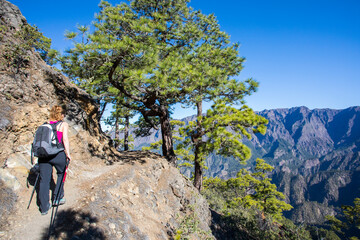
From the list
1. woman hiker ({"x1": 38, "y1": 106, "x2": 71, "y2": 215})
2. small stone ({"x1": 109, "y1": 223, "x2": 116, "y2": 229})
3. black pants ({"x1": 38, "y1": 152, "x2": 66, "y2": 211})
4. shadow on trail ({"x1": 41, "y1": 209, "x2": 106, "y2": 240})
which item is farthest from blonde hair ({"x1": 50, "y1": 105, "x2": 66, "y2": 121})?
small stone ({"x1": 109, "y1": 223, "x2": 116, "y2": 229})

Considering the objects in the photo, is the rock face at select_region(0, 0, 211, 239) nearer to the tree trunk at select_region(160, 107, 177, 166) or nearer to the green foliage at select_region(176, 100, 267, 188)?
the tree trunk at select_region(160, 107, 177, 166)

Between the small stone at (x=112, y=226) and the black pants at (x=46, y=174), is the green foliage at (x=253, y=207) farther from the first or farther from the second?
the black pants at (x=46, y=174)

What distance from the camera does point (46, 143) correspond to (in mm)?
3475

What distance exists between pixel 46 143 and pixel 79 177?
207 centimetres

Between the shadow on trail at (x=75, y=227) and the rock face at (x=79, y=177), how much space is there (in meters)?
0.02

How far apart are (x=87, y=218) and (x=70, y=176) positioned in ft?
5.56

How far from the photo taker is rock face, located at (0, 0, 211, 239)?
3.54 meters

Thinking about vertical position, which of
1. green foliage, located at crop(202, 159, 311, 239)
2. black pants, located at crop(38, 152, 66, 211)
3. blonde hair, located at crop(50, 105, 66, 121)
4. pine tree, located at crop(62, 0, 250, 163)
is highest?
pine tree, located at crop(62, 0, 250, 163)

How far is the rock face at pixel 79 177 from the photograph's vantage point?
11.6 feet

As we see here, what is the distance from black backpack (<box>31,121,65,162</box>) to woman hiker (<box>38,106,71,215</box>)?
0.27ft

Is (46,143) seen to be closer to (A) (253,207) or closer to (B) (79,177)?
(B) (79,177)

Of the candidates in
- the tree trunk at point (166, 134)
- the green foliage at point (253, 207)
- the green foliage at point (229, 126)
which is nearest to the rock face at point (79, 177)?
the tree trunk at point (166, 134)

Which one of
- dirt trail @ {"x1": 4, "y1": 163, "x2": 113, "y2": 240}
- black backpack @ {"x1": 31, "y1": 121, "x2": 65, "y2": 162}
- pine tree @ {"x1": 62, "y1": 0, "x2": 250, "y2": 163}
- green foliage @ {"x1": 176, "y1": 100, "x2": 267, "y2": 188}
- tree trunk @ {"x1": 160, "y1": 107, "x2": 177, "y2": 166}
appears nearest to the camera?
dirt trail @ {"x1": 4, "y1": 163, "x2": 113, "y2": 240}

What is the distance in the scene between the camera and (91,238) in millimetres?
3426
